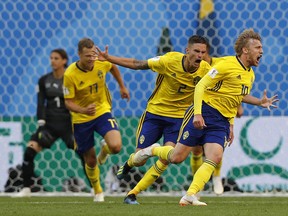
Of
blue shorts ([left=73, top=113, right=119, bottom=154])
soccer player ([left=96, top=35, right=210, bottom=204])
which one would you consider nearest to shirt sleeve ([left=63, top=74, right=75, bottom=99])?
blue shorts ([left=73, top=113, right=119, bottom=154])

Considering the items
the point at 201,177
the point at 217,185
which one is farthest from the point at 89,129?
the point at 201,177

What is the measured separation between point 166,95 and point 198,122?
5.08 feet

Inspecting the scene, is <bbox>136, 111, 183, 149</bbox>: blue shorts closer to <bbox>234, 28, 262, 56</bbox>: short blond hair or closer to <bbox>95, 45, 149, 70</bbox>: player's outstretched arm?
<bbox>95, 45, 149, 70</bbox>: player's outstretched arm

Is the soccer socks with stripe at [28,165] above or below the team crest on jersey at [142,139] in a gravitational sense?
below

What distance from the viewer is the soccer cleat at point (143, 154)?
8172 mm

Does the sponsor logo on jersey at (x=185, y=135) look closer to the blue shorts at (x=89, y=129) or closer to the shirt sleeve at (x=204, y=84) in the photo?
the shirt sleeve at (x=204, y=84)

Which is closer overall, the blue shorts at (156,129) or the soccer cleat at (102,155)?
the blue shorts at (156,129)

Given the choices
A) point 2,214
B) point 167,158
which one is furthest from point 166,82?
point 2,214

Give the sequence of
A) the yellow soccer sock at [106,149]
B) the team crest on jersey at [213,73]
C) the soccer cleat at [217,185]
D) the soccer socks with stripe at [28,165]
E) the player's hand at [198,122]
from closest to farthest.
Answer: the player's hand at [198,122], the team crest on jersey at [213,73], the yellow soccer sock at [106,149], the soccer cleat at [217,185], the soccer socks with stripe at [28,165]

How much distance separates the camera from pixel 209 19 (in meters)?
11.1

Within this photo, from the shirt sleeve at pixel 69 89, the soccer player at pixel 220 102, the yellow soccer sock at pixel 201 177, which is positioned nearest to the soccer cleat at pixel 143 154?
the soccer player at pixel 220 102

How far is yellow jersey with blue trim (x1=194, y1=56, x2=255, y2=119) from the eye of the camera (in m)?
7.52

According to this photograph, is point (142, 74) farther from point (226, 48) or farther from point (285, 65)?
point (285, 65)

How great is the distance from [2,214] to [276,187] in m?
4.68
